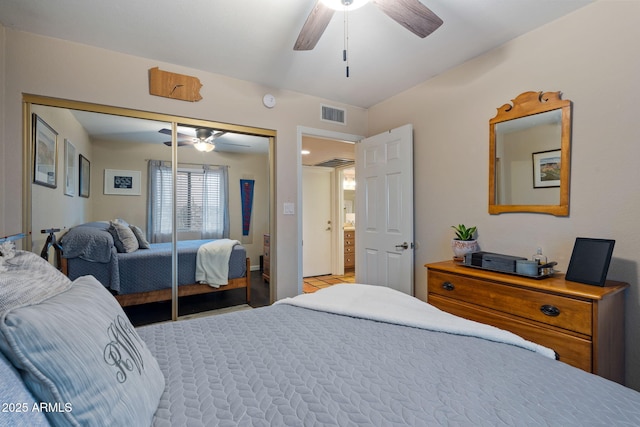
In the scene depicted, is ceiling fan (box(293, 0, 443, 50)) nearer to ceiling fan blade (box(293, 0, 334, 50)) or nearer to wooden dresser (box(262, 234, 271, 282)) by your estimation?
ceiling fan blade (box(293, 0, 334, 50))

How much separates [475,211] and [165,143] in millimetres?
2748

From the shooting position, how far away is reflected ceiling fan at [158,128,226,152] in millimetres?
2676

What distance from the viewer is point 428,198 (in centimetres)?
290

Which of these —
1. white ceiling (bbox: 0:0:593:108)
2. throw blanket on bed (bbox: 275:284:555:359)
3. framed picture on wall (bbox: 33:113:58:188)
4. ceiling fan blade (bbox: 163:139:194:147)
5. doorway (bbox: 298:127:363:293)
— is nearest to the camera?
throw blanket on bed (bbox: 275:284:555:359)

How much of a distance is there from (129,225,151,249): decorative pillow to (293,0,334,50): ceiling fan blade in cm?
193

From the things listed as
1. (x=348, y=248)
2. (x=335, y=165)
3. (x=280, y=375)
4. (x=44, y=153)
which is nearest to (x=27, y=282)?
(x=280, y=375)

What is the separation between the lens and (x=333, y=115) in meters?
3.40

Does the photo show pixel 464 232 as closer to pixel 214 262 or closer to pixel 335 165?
pixel 214 262

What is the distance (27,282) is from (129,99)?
1.99m

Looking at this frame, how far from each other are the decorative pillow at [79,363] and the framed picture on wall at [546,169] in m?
2.47

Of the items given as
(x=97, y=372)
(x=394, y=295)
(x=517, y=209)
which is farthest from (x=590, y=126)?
(x=97, y=372)

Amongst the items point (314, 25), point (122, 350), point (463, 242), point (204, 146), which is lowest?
point (122, 350)

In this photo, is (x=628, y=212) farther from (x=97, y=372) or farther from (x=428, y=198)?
(x=97, y=372)

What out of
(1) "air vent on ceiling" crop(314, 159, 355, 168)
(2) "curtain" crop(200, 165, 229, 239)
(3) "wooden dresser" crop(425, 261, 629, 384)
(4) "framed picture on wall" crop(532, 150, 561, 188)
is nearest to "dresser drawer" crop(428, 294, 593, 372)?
(3) "wooden dresser" crop(425, 261, 629, 384)
